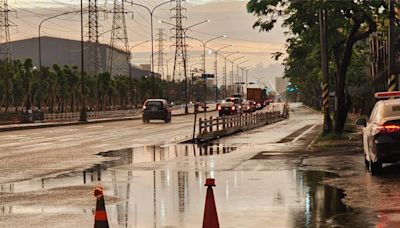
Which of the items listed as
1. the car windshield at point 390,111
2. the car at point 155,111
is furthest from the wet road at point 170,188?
the car at point 155,111

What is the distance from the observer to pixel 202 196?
13.2 m

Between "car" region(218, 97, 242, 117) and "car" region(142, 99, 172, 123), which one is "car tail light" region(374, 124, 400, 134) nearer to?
"car" region(142, 99, 172, 123)

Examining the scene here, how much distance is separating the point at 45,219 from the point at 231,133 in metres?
27.8

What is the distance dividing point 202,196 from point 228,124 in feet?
88.6

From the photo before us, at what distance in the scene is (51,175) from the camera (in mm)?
17812

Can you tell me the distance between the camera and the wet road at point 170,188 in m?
10.7

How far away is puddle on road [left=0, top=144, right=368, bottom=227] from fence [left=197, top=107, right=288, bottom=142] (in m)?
13.2

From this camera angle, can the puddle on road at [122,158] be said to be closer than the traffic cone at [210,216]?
No

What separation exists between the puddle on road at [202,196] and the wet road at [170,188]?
15 millimetres

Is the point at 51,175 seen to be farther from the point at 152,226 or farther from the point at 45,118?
the point at 45,118

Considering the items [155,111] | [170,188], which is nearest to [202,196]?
[170,188]

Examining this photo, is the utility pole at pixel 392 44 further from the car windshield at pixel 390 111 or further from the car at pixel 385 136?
the car windshield at pixel 390 111

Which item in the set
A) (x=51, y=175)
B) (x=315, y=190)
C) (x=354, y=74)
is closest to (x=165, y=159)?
(x=51, y=175)

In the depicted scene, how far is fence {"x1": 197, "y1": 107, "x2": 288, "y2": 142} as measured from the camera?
3291 cm
